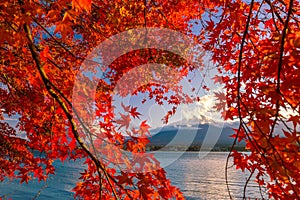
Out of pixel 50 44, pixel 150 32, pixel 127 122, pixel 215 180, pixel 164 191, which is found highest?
pixel 150 32

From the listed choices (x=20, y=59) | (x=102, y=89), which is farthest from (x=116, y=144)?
(x=102, y=89)

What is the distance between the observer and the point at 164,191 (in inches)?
150

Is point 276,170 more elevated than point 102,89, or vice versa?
point 102,89

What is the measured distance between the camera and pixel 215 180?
145ft

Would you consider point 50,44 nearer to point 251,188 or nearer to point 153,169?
point 153,169

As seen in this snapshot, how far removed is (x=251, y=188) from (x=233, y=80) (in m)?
37.1

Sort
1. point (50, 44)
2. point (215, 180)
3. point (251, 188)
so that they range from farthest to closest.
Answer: point (215, 180) < point (251, 188) < point (50, 44)

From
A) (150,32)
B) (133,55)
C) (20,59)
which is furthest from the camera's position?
(133,55)

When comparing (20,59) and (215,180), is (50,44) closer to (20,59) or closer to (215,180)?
(20,59)

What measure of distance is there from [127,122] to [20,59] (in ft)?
9.33

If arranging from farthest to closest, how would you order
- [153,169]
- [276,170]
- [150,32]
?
1. [150,32]
2. [153,169]
3. [276,170]

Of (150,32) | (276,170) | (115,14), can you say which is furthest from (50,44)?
(276,170)

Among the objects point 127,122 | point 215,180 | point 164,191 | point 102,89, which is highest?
point 102,89

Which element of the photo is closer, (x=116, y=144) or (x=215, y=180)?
(x=116, y=144)
